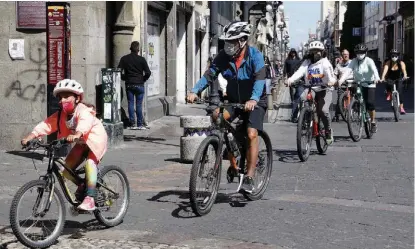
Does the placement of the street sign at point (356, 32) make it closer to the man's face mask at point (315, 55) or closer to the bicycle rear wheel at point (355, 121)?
the bicycle rear wheel at point (355, 121)

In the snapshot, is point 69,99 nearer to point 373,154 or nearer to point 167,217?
point 167,217

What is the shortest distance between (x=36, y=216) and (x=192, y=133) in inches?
196

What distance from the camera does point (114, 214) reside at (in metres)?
6.49

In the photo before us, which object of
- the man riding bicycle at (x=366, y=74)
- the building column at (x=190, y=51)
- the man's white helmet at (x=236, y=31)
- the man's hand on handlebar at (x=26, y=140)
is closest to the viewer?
the man's hand on handlebar at (x=26, y=140)

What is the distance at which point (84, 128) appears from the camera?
5.77 m

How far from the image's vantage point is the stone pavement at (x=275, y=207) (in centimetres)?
589

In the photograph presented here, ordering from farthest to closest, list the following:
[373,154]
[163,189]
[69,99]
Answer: [373,154] → [163,189] → [69,99]

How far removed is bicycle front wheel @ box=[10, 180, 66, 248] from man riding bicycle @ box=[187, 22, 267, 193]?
6.15 ft

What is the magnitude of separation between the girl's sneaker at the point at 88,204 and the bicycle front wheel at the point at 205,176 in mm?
916

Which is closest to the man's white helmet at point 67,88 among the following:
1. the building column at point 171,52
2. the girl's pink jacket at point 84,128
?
the girl's pink jacket at point 84,128

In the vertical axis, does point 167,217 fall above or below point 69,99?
below

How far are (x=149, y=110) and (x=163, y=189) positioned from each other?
8779mm

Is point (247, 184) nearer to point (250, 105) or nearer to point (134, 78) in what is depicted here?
point (250, 105)

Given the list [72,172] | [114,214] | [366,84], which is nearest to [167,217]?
[114,214]
